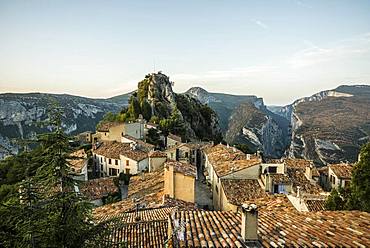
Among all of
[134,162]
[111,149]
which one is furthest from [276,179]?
[111,149]

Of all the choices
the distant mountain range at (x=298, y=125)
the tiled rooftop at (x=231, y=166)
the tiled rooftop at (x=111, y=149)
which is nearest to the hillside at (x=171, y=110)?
the distant mountain range at (x=298, y=125)

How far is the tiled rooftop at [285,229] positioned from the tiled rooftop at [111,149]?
3343 cm

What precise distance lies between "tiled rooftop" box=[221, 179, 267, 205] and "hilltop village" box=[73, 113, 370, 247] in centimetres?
8

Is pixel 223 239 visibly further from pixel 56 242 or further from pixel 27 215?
pixel 27 215

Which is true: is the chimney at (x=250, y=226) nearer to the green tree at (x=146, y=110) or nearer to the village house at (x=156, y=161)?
the village house at (x=156, y=161)

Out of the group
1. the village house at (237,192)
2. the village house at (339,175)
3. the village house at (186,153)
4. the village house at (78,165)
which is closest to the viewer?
the village house at (78,165)

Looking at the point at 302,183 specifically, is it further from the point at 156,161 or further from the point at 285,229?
the point at 285,229

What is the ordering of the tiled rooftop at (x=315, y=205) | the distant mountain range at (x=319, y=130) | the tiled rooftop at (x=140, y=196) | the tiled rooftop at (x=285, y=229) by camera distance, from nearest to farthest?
the tiled rooftop at (x=285, y=229) → the tiled rooftop at (x=315, y=205) → the tiled rooftop at (x=140, y=196) → the distant mountain range at (x=319, y=130)

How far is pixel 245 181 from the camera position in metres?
27.5

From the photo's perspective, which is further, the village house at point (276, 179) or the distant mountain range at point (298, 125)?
the distant mountain range at point (298, 125)

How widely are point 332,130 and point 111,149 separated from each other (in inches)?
2486

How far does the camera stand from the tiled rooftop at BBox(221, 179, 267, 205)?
2395 centimetres

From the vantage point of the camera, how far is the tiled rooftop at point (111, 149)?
42.1m

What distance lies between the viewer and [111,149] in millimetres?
44094
